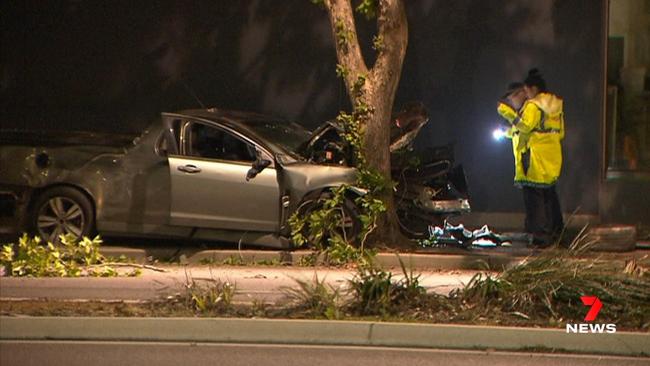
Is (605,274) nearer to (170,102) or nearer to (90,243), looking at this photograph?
(90,243)

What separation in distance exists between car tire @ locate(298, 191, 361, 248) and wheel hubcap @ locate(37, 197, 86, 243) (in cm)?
250

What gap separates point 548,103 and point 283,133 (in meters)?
3.30

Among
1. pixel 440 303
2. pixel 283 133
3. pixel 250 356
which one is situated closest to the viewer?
pixel 250 356

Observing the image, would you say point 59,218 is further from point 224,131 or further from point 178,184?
point 224,131

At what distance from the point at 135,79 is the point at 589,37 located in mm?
6183

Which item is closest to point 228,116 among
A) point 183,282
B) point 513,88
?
point 183,282

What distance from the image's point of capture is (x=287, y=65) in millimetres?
16078

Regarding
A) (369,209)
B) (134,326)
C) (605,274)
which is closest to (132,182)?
(369,209)

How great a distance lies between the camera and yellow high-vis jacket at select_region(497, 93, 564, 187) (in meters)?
14.3

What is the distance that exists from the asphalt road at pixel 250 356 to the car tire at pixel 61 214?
4.35 m

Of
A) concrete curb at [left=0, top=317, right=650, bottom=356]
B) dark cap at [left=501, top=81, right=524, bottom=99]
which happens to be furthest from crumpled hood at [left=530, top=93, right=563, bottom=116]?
concrete curb at [left=0, top=317, right=650, bottom=356]

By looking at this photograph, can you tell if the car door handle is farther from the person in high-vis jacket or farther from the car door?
the person in high-vis jacket

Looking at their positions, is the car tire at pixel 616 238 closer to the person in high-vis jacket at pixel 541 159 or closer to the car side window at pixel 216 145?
the person in high-vis jacket at pixel 541 159

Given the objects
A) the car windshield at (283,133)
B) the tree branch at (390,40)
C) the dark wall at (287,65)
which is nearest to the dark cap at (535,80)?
the dark wall at (287,65)
